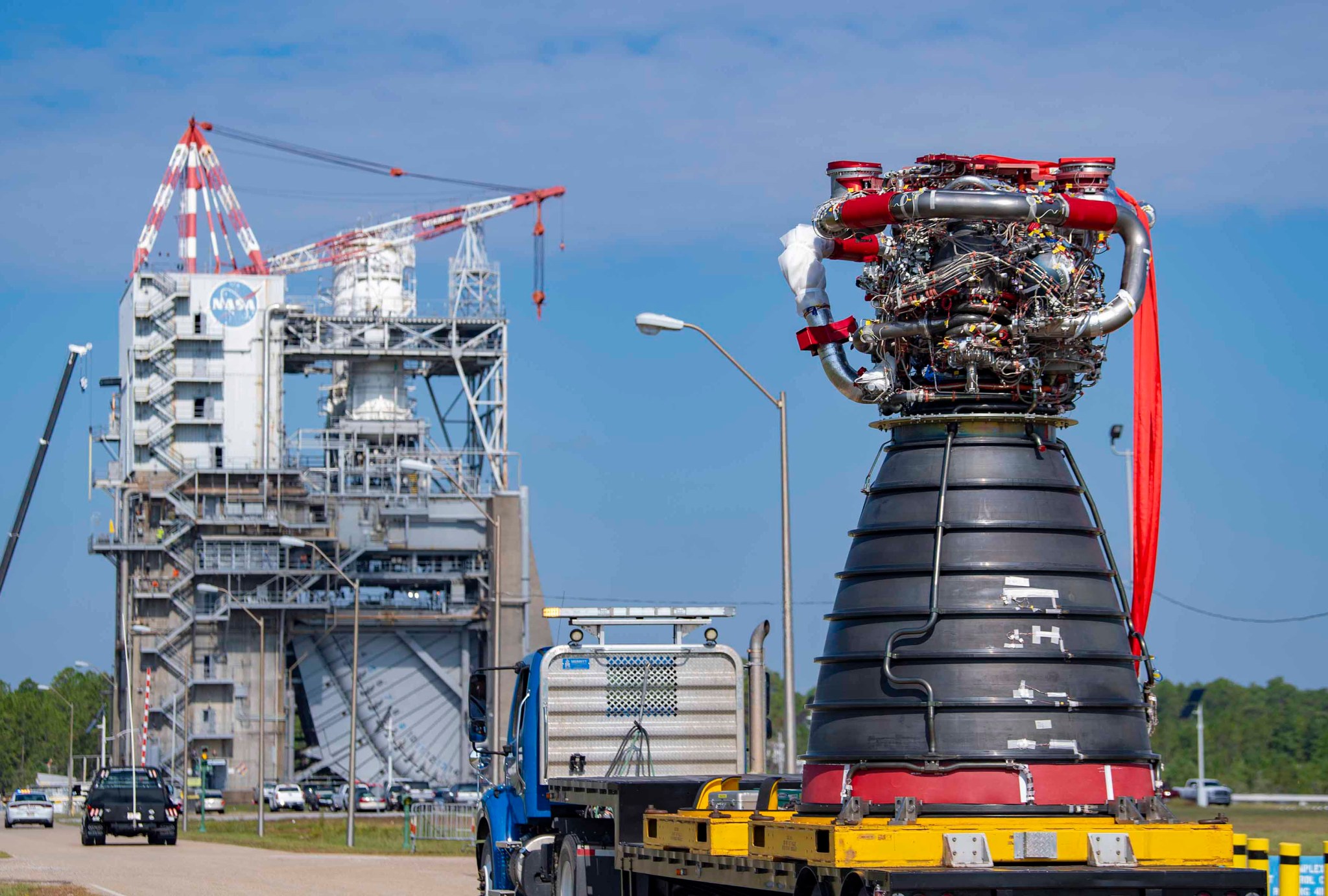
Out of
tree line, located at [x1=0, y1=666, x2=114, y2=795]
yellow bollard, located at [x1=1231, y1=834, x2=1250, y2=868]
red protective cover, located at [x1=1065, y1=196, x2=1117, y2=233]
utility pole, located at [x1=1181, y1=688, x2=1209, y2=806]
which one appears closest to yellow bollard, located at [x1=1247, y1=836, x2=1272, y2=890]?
yellow bollard, located at [x1=1231, y1=834, x2=1250, y2=868]

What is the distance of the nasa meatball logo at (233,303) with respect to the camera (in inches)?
4129

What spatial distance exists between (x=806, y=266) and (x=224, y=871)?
25971 millimetres

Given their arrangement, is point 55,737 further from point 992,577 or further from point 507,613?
point 992,577

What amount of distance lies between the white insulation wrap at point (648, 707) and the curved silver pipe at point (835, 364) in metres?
7.30

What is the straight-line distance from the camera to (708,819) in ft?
49.2

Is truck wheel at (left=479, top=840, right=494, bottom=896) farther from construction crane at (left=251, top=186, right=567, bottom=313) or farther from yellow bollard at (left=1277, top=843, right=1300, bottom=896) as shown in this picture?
construction crane at (left=251, top=186, right=567, bottom=313)

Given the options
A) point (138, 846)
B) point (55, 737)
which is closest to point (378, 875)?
point (138, 846)

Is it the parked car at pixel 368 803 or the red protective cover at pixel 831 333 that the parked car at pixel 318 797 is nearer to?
the parked car at pixel 368 803

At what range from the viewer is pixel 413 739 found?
104m

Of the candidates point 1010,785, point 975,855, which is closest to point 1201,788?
point 1010,785

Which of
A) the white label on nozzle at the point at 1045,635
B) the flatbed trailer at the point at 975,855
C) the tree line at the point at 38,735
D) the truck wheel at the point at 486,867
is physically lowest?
the tree line at the point at 38,735

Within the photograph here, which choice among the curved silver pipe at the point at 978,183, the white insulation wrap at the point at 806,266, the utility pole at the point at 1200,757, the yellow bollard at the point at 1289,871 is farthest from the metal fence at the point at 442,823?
the curved silver pipe at the point at 978,183

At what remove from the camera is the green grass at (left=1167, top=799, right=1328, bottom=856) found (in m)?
37.0

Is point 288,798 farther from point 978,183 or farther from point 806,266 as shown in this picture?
point 978,183
